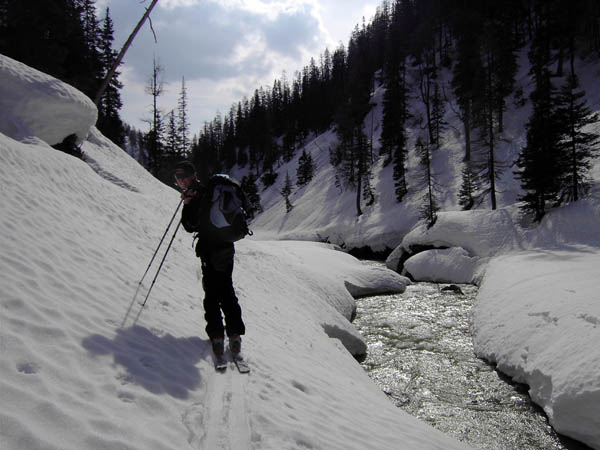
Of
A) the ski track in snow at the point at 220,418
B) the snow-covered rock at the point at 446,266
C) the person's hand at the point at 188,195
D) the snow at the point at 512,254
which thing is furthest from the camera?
the snow-covered rock at the point at 446,266

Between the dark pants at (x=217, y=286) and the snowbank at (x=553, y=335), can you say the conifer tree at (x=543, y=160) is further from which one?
the dark pants at (x=217, y=286)

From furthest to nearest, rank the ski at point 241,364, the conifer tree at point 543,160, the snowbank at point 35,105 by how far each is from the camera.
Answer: the conifer tree at point 543,160 → the snowbank at point 35,105 → the ski at point 241,364

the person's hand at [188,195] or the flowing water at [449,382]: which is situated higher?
the person's hand at [188,195]

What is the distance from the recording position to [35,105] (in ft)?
38.5

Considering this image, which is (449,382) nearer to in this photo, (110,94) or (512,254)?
(512,254)

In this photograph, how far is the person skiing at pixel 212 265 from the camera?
4801mm

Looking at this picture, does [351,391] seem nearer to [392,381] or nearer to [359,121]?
[392,381]

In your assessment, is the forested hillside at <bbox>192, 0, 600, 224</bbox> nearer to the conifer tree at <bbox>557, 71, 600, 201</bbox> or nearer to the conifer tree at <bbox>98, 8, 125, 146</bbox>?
the conifer tree at <bbox>557, 71, 600, 201</bbox>

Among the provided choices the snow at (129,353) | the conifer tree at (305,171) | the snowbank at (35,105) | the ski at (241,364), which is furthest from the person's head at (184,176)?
the conifer tree at (305,171)

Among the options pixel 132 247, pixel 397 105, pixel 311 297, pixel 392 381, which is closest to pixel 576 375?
pixel 392 381

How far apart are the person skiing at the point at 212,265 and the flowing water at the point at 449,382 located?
465cm

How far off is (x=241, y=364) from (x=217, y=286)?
47.2 inches

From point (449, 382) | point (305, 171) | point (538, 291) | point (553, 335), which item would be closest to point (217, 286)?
point (449, 382)

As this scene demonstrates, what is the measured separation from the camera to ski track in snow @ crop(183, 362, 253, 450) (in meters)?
3.14
